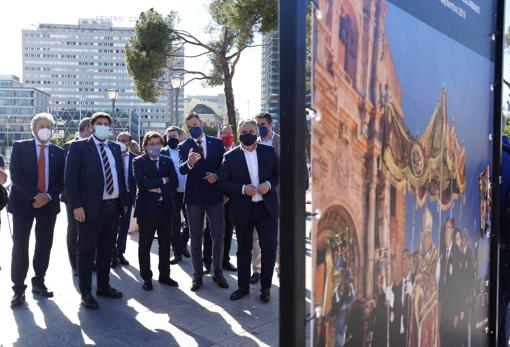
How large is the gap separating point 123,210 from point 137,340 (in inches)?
66.5

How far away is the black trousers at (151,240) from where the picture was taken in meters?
6.04

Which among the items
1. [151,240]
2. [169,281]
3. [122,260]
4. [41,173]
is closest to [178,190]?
[122,260]

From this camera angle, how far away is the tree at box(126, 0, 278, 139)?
1568 cm

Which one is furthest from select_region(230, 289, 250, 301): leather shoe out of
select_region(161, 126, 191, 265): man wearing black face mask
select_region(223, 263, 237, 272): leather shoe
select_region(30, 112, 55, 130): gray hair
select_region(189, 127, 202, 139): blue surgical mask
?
select_region(30, 112, 55, 130): gray hair

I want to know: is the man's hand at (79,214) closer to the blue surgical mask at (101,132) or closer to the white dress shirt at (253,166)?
the blue surgical mask at (101,132)

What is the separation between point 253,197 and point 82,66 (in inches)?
7433

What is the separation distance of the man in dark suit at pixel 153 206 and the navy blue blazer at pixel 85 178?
93 centimetres

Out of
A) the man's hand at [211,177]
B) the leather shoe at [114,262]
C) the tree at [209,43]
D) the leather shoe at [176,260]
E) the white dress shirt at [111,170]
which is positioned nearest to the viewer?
the white dress shirt at [111,170]

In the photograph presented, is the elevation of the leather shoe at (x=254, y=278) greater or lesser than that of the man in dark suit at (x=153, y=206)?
lesser

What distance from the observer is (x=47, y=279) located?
636 centimetres

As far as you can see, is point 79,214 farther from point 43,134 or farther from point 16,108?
point 16,108

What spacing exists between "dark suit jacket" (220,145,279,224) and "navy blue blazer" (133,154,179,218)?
1.01 metres

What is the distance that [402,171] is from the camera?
5.87 feet

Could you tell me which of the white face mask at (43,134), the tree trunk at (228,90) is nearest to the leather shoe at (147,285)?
the white face mask at (43,134)
